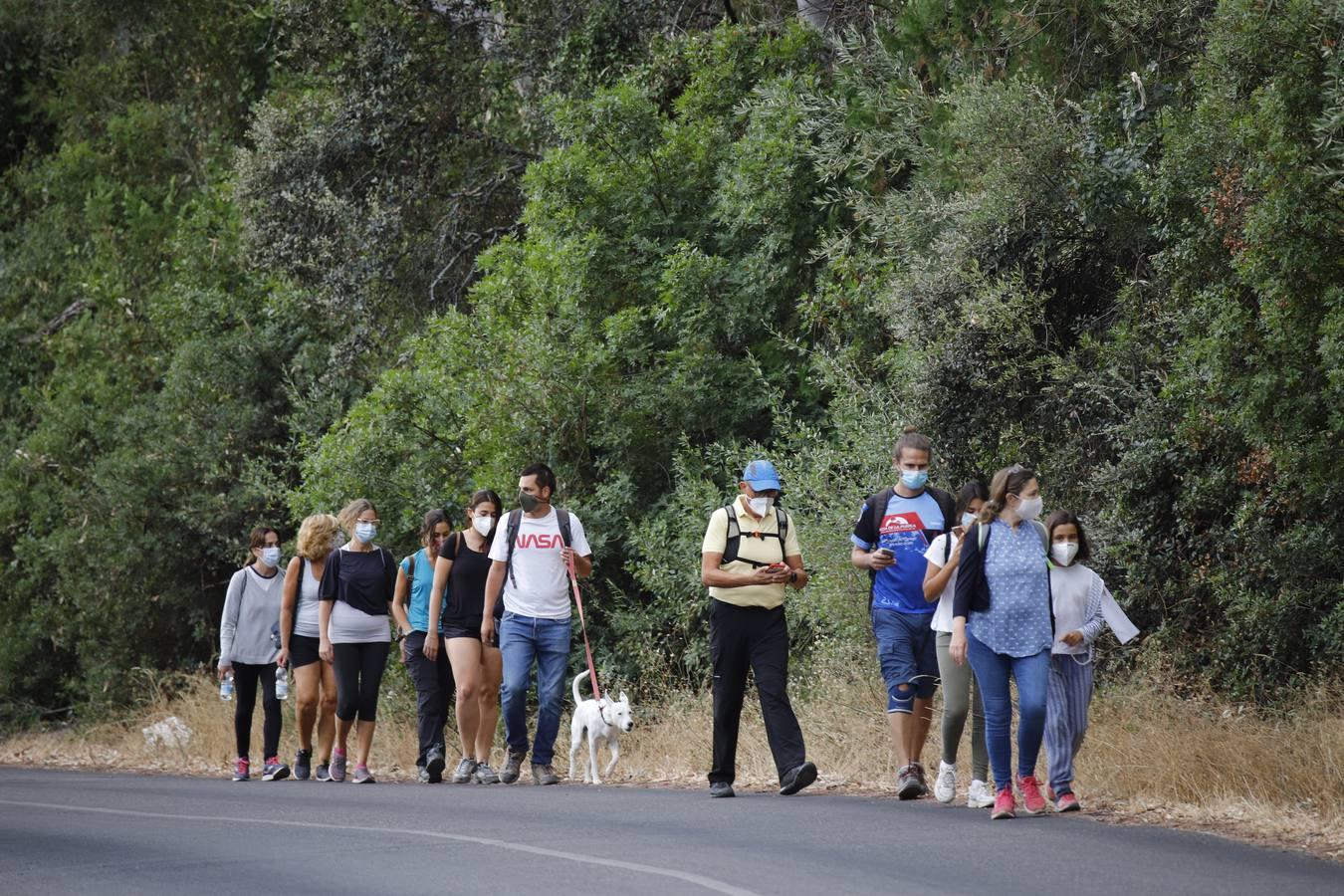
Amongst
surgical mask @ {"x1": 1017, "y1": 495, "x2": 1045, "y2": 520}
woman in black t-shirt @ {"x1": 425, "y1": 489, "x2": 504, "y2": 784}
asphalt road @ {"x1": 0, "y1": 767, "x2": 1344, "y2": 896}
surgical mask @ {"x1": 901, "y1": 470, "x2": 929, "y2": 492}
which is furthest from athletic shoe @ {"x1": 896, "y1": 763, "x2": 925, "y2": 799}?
woman in black t-shirt @ {"x1": 425, "y1": 489, "x2": 504, "y2": 784}

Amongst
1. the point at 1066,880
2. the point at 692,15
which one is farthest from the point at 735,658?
the point at 692,15

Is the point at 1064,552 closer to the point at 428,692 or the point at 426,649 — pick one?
the point at 426,649

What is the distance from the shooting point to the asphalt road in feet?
25.2

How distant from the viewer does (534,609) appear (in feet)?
41.7

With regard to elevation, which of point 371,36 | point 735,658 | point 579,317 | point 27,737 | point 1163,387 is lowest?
point 27,737

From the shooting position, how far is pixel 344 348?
24.8 m

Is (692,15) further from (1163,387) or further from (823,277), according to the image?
(1163,387)

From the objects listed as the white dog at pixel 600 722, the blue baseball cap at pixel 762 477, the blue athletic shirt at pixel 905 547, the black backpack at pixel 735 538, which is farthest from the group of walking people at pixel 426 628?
the blue athletic shirt at pixel 905 547

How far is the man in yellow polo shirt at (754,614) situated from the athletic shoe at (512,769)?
2.29 metres

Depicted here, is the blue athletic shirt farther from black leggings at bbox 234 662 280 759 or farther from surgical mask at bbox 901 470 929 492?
black leggings at bbox 234 662 280 759

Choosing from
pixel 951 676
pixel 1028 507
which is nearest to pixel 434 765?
pixel 951 676

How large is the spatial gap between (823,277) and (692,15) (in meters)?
6.18

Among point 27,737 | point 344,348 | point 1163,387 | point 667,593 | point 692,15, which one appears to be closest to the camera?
point 1163,387

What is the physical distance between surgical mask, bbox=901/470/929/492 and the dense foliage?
278 cm
